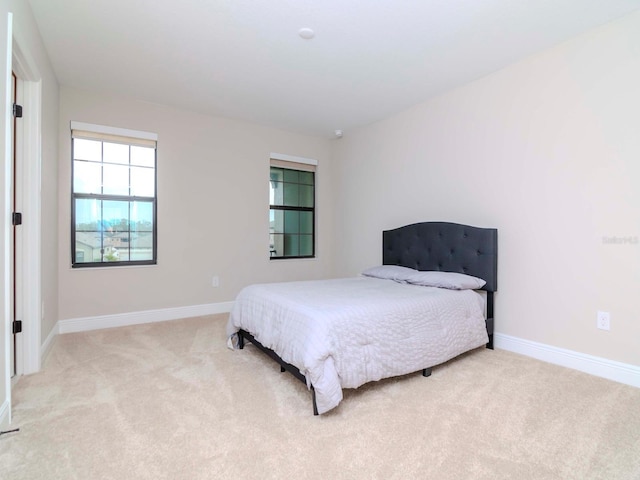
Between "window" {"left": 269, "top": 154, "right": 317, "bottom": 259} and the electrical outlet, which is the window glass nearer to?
"window" {"left": 269, "top": 154, "right": 317, "bottom": 259}

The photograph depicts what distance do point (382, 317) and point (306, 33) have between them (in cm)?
204

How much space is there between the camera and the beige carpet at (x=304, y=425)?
140 cm

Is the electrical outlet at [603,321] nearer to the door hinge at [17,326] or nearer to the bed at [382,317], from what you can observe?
the bed at [382,317]

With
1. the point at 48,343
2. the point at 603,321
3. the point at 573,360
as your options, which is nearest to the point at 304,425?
the point at 573,360

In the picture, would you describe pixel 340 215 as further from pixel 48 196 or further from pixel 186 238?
pixel 48 196

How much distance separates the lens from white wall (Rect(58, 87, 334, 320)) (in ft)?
11.1

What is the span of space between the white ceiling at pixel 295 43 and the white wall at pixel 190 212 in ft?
1.05

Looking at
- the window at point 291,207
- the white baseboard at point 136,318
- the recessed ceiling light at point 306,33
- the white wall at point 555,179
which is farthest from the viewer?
the window at point 291,207

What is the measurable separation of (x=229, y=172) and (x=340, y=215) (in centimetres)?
168

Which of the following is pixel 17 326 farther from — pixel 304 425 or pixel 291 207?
pixel 291 207

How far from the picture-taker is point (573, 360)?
245 cm

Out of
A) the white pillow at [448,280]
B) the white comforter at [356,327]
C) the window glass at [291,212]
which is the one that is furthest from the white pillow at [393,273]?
the window glass at [291,212]

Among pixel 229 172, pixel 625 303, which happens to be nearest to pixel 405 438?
pixel 625 303

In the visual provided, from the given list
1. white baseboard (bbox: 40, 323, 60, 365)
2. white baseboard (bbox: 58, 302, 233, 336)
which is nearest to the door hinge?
white baseboard (bbox: 40, 323, 60, 365)
